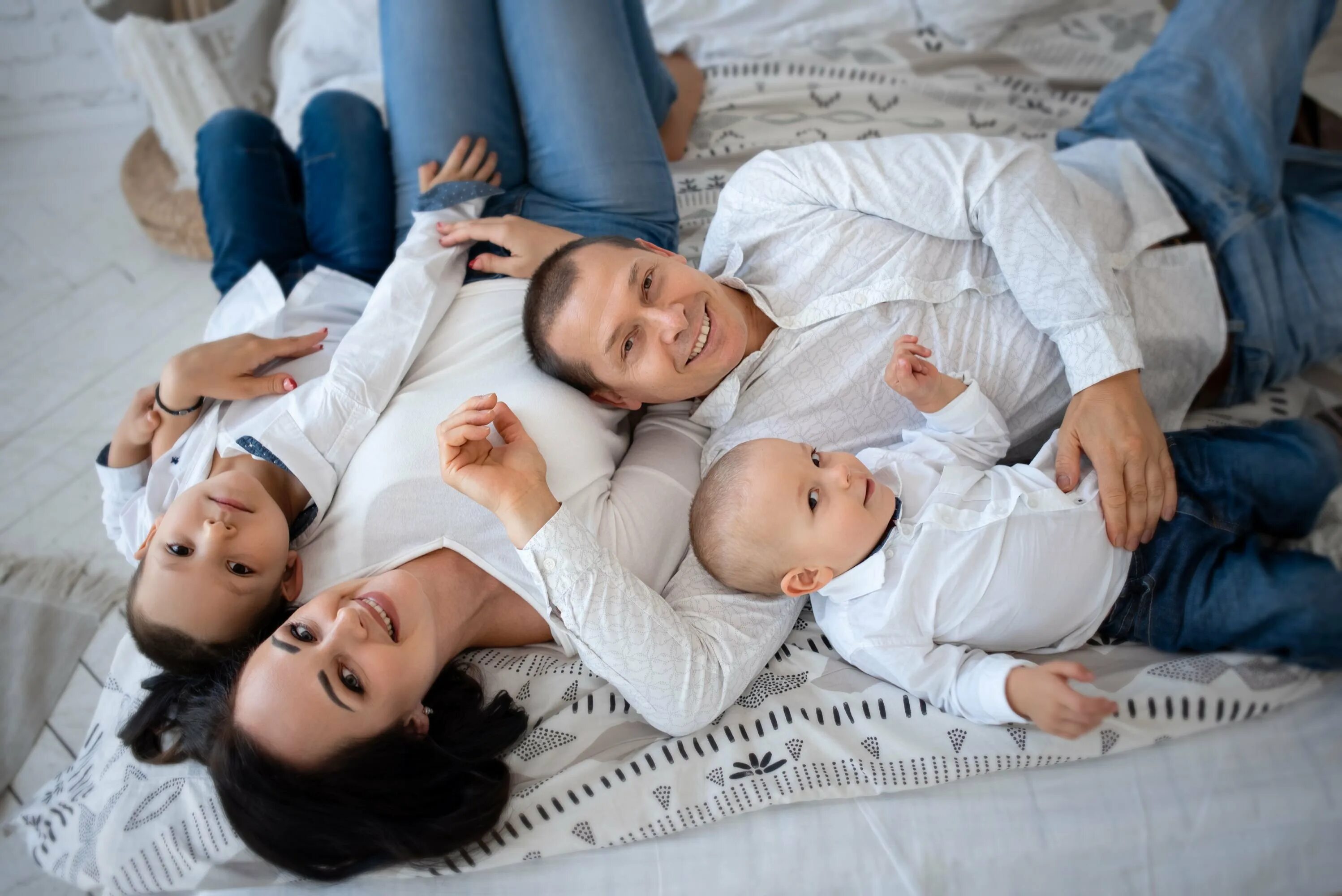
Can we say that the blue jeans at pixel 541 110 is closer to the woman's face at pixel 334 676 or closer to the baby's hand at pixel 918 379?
the baby's hand at pixel 918 379

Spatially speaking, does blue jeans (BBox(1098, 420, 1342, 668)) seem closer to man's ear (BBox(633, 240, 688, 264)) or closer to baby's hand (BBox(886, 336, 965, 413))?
baby's hand (BBox(886, 336, 965, 413))

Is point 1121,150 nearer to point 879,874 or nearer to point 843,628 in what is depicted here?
point 843,628

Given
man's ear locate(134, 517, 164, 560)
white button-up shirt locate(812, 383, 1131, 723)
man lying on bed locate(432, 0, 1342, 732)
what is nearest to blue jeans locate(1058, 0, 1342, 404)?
man lying on bed locate(432, 0, 1342, 732)

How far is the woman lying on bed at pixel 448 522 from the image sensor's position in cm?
93

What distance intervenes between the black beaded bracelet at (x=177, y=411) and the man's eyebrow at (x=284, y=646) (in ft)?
1.59

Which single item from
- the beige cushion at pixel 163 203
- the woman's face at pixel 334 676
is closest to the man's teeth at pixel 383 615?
the woman's face at pixel 334 676

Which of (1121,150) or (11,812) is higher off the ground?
(1121,150)

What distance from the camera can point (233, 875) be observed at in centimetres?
99

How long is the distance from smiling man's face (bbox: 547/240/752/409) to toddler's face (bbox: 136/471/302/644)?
0.42 metres

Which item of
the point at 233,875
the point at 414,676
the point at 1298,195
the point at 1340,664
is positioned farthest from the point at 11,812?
the point at 1298,195

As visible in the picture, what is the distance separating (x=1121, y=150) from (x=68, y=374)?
85.7 inches

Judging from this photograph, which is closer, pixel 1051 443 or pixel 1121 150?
pixel 1051 443

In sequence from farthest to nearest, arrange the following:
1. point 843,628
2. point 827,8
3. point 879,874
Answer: point 827,8 → point 843,628 → point 879,874

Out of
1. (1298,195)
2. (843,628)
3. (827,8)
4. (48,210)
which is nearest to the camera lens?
(843,628)
